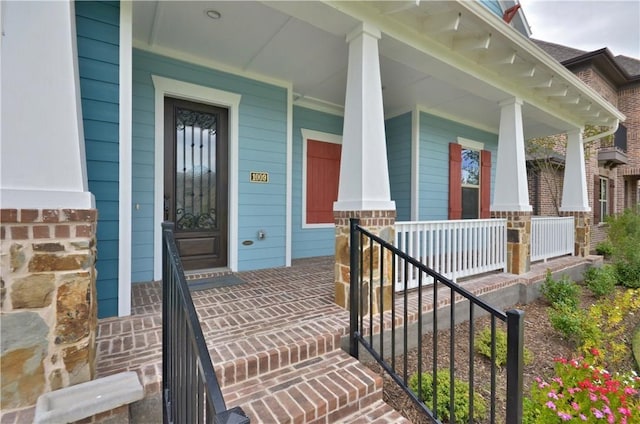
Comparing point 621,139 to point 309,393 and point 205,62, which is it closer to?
point 205,62

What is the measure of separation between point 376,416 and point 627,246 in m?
6.36

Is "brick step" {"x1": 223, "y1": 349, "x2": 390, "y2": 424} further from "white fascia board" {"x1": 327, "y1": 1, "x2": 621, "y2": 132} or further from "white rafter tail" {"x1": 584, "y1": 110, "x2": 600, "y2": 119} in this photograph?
"white rafter tail" {"x1": 584, "y1": 110, "x2": 600, "y2": 119}

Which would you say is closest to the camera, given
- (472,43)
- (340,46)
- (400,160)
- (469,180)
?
(472,43)

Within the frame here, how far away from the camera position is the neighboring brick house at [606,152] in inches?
342

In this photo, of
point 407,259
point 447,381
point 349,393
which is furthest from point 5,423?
point 447,381

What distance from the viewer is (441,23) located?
2803mm

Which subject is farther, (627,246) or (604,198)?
(604,198)

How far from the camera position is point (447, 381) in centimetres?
205

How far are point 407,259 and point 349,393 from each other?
89cm

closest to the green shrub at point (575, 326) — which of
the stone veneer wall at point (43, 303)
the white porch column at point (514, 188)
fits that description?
the white porch column at point (514, 188)

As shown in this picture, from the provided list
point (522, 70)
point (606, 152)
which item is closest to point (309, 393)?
point (522, 70)

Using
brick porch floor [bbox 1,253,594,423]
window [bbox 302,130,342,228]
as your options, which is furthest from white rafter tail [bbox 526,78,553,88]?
brick porch floor [bbox 1,253,594,423]

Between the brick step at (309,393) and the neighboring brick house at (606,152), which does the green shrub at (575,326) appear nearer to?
the brick step at (309,393)

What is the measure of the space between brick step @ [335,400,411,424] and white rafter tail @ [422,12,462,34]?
132 inches
